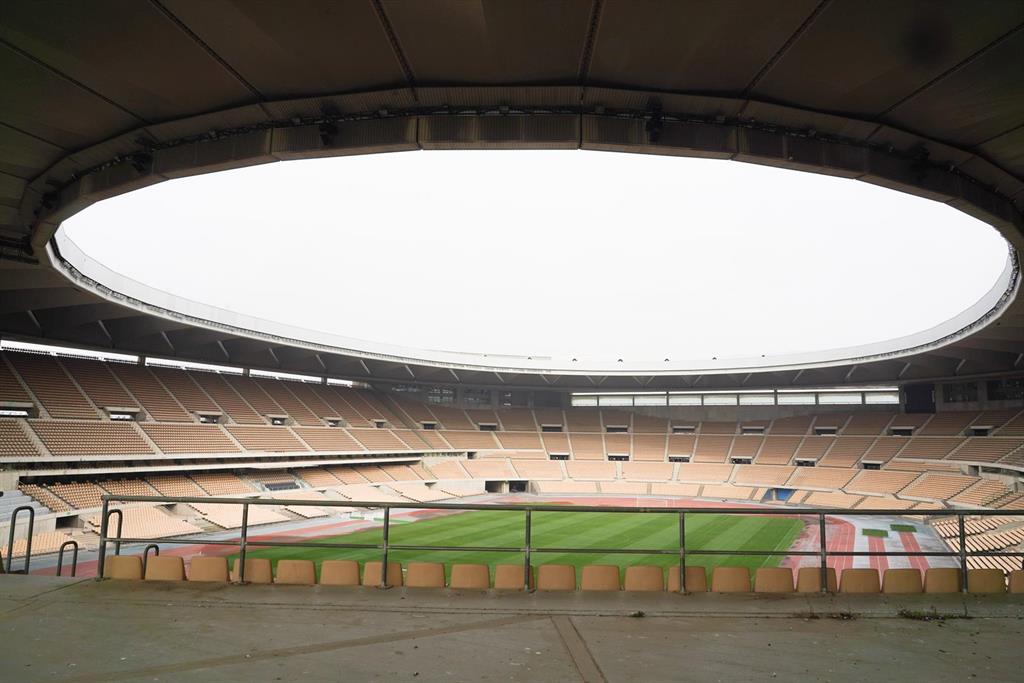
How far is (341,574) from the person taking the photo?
23.6ft

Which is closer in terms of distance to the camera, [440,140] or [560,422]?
[440,140]

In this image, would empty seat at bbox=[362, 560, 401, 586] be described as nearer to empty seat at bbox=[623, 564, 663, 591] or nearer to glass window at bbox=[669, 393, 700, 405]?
empty seat at bbox=[623, 564, 663, 591]

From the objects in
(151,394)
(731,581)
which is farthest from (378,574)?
(151,394)

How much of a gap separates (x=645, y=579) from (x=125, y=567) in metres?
6.27

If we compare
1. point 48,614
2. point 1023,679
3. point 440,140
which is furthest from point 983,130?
point 48,614

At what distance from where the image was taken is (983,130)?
747 cm

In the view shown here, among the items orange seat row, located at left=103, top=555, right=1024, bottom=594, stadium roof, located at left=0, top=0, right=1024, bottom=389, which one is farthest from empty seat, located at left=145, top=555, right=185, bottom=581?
stadium roof, located at left=0, top=0, right=1024, bottom=389

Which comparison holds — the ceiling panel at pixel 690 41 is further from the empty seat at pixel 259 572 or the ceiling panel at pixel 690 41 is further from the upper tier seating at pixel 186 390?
the upper tier seating at pixel 186 390

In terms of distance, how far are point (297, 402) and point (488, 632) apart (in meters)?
42.8

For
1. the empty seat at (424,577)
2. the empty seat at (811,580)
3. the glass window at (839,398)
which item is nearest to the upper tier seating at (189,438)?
the empty seat at (424,577)

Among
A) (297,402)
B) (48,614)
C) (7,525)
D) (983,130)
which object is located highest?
(983,130)

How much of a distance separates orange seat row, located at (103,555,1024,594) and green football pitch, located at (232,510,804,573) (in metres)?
13.2

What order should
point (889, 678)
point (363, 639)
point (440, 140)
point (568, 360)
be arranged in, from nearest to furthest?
1. point (889, 678)
2. point (363, 639)
3. point (440, 140)
4. point (568, 360)

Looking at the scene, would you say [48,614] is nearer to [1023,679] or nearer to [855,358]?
[1023,679]
